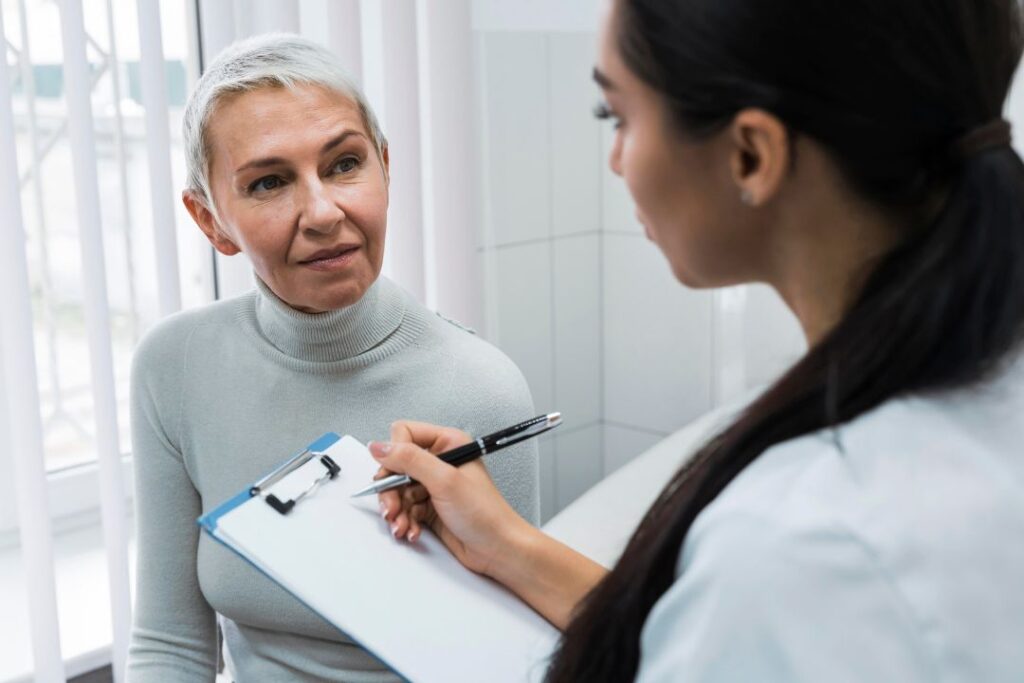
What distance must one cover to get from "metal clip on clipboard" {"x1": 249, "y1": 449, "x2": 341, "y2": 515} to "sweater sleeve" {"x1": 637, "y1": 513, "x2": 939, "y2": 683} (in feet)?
1.54

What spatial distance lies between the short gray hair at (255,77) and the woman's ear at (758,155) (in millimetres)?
650

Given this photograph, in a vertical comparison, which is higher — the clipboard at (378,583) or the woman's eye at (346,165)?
the woman's eye at (346,165)

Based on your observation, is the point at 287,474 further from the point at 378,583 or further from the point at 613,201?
the point at 613,201

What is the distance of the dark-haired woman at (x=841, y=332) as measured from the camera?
1.71 feet

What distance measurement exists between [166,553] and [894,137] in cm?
90

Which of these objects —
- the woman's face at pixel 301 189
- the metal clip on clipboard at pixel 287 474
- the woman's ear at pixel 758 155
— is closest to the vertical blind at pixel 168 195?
the woman's face at pixel 301 189

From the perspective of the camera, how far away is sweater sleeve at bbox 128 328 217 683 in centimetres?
119

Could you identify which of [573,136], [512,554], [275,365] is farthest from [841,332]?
[573,136]

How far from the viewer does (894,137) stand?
1.87ft

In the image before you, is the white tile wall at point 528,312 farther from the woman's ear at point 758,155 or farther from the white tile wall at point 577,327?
the woman's ear at point 758,155

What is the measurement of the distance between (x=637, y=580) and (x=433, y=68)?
1233mm

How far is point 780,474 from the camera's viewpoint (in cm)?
56

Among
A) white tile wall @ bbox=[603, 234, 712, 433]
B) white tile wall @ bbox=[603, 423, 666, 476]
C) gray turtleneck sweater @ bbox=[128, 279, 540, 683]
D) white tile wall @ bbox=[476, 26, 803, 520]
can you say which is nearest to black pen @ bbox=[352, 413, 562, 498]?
gray turtleneck sweater @ bbox=[128, 279, 540, 683]

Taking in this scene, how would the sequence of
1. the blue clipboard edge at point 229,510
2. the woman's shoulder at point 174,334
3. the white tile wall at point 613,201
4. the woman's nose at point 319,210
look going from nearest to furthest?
the blue clipboard edge at point 229,510 < the woman's nose at point 319,210 < the woman's shoulder at point 174,334 < the white tile wall at point 613,201
